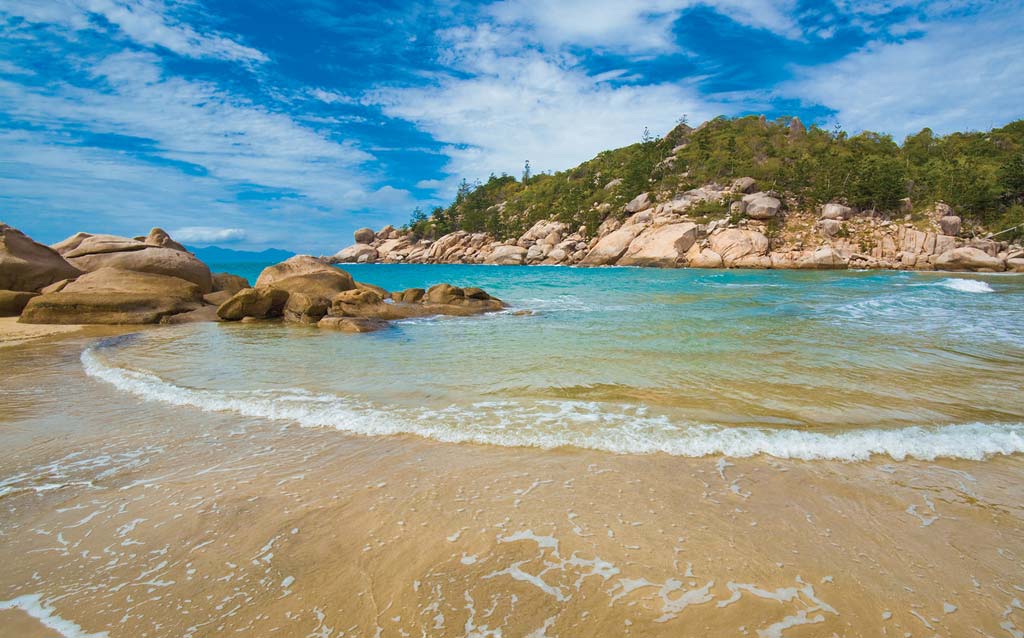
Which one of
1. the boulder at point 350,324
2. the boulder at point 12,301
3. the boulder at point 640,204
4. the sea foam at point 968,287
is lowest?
the sea foam at point 968,287

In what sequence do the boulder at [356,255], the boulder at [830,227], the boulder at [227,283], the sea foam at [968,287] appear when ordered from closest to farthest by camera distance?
1. the boulder at [227,283]
2. the sea foam at [968,287]
3. the boulder at [830,227]
4. the boulder at [356,255]

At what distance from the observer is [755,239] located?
2265 inches

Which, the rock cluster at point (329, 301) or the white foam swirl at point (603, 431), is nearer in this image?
the white foam swirl at point (603, 431)

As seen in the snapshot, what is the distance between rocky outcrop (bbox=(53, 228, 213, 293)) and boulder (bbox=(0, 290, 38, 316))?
239 cm

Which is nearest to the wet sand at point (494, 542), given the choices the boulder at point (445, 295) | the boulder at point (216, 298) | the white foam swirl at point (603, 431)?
the white foam swirl at point (603, 431)

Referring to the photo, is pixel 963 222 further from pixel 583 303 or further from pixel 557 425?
pixel 557 425

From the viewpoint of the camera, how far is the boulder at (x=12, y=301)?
50.7ft

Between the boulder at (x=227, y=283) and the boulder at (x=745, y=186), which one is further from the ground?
the boulder at (x=745, y=186)

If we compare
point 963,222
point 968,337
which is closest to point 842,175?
point 963,222

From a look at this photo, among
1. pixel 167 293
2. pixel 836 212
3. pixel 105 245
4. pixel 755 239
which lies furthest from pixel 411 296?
pixel 836 212

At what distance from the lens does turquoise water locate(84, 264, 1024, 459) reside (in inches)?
206

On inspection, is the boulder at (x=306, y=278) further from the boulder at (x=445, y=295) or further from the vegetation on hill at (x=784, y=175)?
the vegetation on hill at (x=784, y=175)

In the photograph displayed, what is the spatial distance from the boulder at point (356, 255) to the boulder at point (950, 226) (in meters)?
98.6

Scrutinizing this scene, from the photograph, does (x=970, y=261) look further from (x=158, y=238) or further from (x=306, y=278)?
(x=158, y=238)
